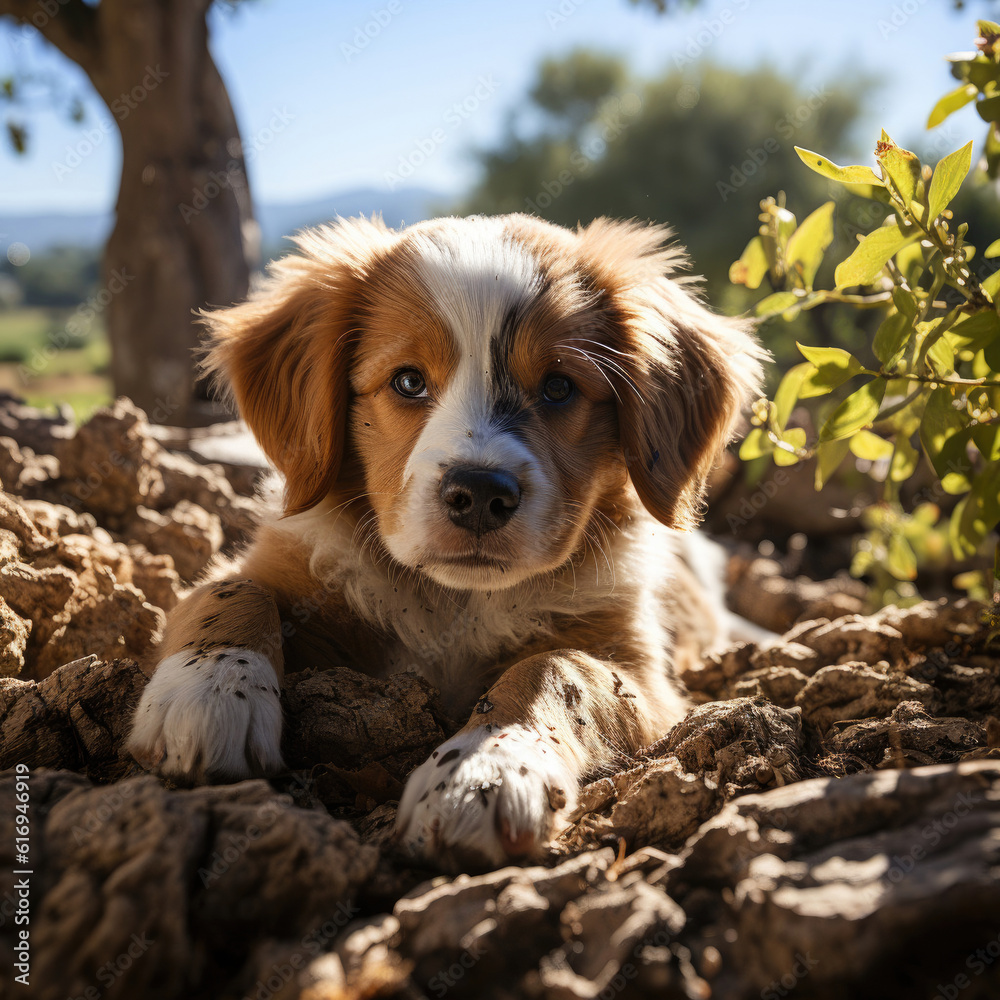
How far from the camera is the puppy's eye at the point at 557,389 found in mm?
2830

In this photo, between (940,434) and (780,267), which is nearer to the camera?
(940,434)

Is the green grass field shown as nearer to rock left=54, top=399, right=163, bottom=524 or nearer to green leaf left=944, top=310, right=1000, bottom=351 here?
rock left=54, top=399, right=163, bottom=524

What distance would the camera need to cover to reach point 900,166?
2074 millimetres

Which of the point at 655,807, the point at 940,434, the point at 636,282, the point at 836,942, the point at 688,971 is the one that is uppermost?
the point at 636,282

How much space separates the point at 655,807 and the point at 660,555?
169cm

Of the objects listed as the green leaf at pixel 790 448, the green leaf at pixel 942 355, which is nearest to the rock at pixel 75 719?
the green leaf at pixel 790 448

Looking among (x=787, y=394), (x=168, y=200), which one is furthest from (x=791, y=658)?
(x=168, y=200)

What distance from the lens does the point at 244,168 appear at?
8.12 m

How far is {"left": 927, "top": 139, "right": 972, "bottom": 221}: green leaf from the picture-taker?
2.03 metres

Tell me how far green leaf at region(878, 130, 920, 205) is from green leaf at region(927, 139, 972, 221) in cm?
5

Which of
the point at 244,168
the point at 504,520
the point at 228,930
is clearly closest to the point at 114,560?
the point at 504,520

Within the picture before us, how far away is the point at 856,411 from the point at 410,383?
1469 millimetres

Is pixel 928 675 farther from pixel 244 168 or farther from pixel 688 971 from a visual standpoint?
pixel 244 168

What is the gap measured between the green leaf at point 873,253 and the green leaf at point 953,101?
29cm
